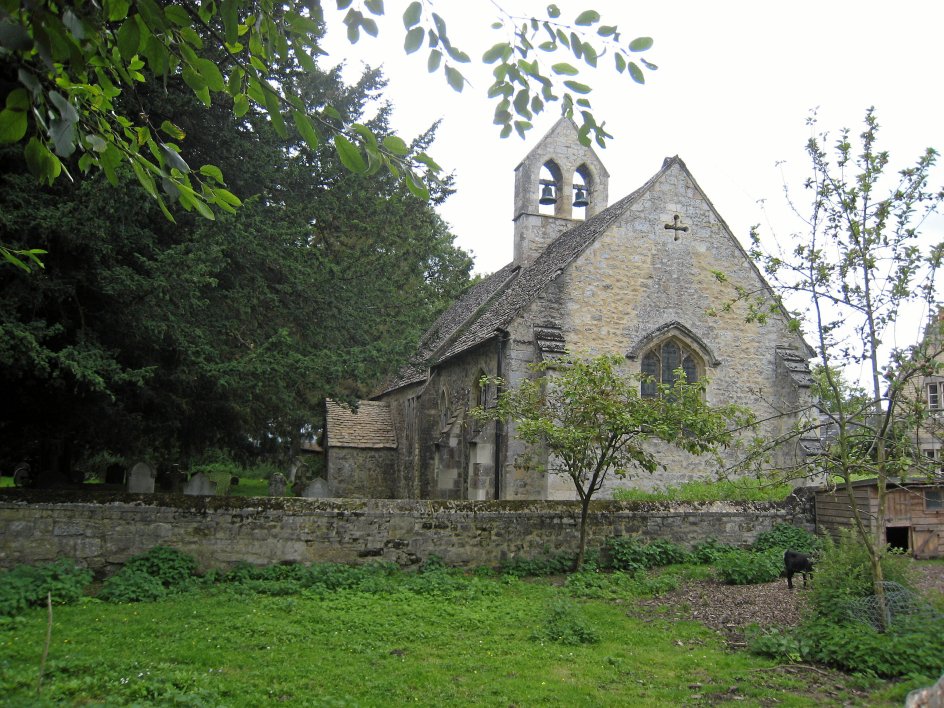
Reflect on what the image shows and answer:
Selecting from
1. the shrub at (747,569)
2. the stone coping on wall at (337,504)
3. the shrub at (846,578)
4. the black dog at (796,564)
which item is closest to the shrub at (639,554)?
the stone coping on wall at (337,504)

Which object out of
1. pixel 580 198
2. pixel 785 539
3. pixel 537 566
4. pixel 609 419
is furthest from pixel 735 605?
pixel 580 198

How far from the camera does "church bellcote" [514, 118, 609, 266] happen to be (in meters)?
22.2

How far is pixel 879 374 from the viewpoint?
25.4 ft

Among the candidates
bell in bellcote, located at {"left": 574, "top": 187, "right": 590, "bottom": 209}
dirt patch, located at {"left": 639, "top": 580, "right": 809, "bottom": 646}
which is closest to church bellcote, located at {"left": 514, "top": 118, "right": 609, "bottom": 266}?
bell in bellcote, located at {"left": 574, "top": 187, "right": 590, "bottom": 209}

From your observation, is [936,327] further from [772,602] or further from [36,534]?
[36,534]

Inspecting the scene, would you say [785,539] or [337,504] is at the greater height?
[337,504]

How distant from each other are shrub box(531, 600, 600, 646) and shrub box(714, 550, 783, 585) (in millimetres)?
3803

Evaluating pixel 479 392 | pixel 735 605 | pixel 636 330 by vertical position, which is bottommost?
pixel 735 605

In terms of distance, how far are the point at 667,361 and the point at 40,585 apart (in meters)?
13.6

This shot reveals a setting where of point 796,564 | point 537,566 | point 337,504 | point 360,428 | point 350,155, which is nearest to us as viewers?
point 350,155

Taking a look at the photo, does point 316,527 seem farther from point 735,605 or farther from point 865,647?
point 865,647

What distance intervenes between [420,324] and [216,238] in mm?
5045

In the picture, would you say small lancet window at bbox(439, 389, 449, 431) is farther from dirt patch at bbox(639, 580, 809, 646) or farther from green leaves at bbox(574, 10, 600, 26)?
green leaves at bbox(574, 10, 600, 26)

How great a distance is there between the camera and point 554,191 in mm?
23031
